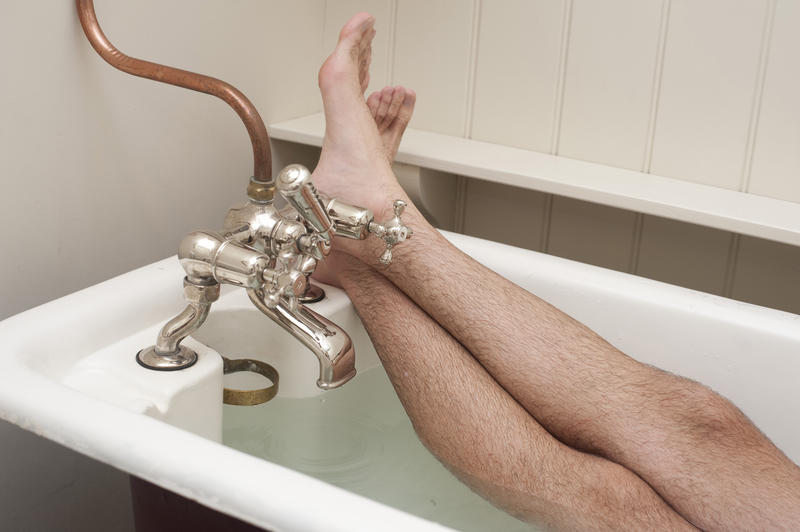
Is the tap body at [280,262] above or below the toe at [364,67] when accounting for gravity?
below

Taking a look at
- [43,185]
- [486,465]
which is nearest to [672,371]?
[486,465]

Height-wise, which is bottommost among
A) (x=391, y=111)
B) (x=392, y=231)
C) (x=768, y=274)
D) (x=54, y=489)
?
(x=54, y=489)

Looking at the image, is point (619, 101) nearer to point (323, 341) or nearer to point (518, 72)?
point (518, 72)

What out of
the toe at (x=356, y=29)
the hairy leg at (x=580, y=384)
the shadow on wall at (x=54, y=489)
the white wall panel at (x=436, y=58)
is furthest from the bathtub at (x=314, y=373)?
the white wall panel at (x=436, y=58)

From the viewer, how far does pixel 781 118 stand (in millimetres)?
1302

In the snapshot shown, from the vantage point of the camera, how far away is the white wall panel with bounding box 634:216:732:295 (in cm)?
141

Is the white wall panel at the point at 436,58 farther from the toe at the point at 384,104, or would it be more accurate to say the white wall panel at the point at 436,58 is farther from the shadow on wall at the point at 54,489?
the shadow on wall at the point at 54,489

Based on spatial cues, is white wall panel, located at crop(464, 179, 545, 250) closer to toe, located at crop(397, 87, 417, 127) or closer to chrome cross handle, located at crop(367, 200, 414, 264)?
toe, located at crop(397, 87, 417, 127)

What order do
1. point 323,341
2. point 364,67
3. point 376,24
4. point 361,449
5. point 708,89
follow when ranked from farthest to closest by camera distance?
point 376,24 → point 708,89 → point 364,67 → point 361,449 → point 323,341

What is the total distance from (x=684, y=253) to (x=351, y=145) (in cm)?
65

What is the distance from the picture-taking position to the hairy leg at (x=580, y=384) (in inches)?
33.6

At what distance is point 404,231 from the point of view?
87 centimetres

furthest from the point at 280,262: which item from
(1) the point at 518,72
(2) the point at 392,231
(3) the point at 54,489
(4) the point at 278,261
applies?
(1) the point at 518,72

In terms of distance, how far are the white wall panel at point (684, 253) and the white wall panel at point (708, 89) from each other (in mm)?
90
